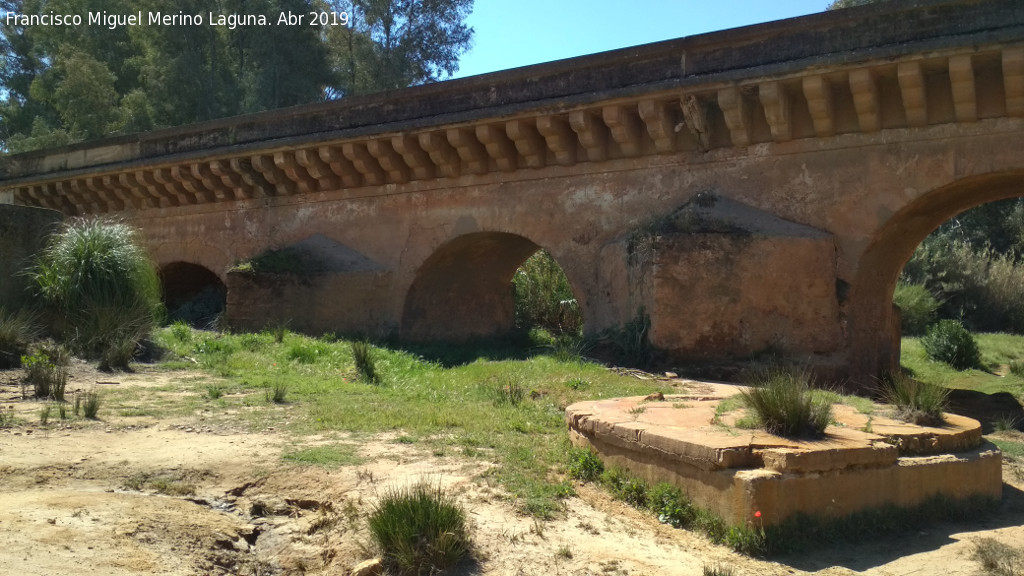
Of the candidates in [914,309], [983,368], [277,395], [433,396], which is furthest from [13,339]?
[914,309]

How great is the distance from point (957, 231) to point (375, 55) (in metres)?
17.5

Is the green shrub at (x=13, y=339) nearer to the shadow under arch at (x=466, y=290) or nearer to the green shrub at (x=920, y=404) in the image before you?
the shadow under arch at (x=466, y=290)

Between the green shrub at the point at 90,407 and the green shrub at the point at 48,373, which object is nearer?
the green shrub at the point at 90,407

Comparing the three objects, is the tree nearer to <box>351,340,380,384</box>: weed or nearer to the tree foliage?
the tree foliage

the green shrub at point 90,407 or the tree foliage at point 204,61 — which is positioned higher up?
the tree foliage at point 204,61

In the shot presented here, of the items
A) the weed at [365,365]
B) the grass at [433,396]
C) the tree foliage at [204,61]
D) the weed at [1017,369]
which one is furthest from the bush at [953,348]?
the tree foliage at [204,61]

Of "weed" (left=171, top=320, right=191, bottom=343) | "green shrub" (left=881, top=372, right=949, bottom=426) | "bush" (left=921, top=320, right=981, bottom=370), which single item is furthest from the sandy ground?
"bush" (left=921, top=320, right=981, bottom=370)

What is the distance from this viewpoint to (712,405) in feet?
19.7

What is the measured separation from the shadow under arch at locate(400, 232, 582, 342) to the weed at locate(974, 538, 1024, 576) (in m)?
8.79

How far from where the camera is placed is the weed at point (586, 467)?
526 centimetres

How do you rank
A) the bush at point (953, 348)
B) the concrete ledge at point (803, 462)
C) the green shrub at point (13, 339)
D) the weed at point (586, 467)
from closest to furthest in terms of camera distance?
the concrete ledge at point (803, 462)
the weed at point (586, 467)
the green shrub at point (13, 339)
the bush at point (953, 348)

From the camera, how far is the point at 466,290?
46.3 ft

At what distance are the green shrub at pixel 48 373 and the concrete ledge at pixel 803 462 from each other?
180 inches

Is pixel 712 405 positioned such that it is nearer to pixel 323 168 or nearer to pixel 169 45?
pixel 323 168
